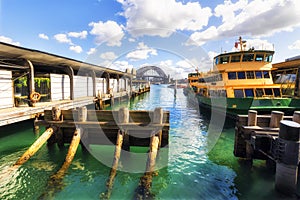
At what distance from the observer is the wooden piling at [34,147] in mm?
6192

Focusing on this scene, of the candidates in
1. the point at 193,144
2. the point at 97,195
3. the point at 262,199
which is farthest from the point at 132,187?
the point at 193,144

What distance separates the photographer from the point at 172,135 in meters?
12.5

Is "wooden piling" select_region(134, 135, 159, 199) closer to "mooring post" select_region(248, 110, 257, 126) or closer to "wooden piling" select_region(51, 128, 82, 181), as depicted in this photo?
"wooden piling" select_region(51, 128, 82, 181)

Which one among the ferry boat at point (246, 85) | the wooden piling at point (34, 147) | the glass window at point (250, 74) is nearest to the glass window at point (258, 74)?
the ferry boat at point (246, 85)

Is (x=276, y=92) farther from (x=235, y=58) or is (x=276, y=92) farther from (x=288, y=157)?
(x=288, y=157)

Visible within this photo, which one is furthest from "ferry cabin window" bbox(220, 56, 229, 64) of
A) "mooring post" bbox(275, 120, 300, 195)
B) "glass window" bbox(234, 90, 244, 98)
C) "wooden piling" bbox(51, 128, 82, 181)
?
"wooden piling" bbox(51, 128, 82, 181)

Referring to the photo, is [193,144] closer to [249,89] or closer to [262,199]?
[262,199]

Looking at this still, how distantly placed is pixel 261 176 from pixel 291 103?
10078 millimetres

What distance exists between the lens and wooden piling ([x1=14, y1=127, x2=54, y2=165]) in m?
6.19

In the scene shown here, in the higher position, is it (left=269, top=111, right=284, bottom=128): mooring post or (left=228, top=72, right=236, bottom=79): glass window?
(left=228, top=72, right=236, bottom=79): glass window

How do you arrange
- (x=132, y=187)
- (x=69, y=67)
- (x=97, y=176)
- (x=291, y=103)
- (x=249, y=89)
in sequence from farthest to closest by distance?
(x=69, y=67) < (x=249, y=89) < (x=291, y=103) < (x=97, y=176) < (x=132, y=187)

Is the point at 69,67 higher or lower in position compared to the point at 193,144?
higher

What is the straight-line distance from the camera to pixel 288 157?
5.21m

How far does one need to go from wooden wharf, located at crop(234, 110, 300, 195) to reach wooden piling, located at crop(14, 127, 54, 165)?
8.19m
